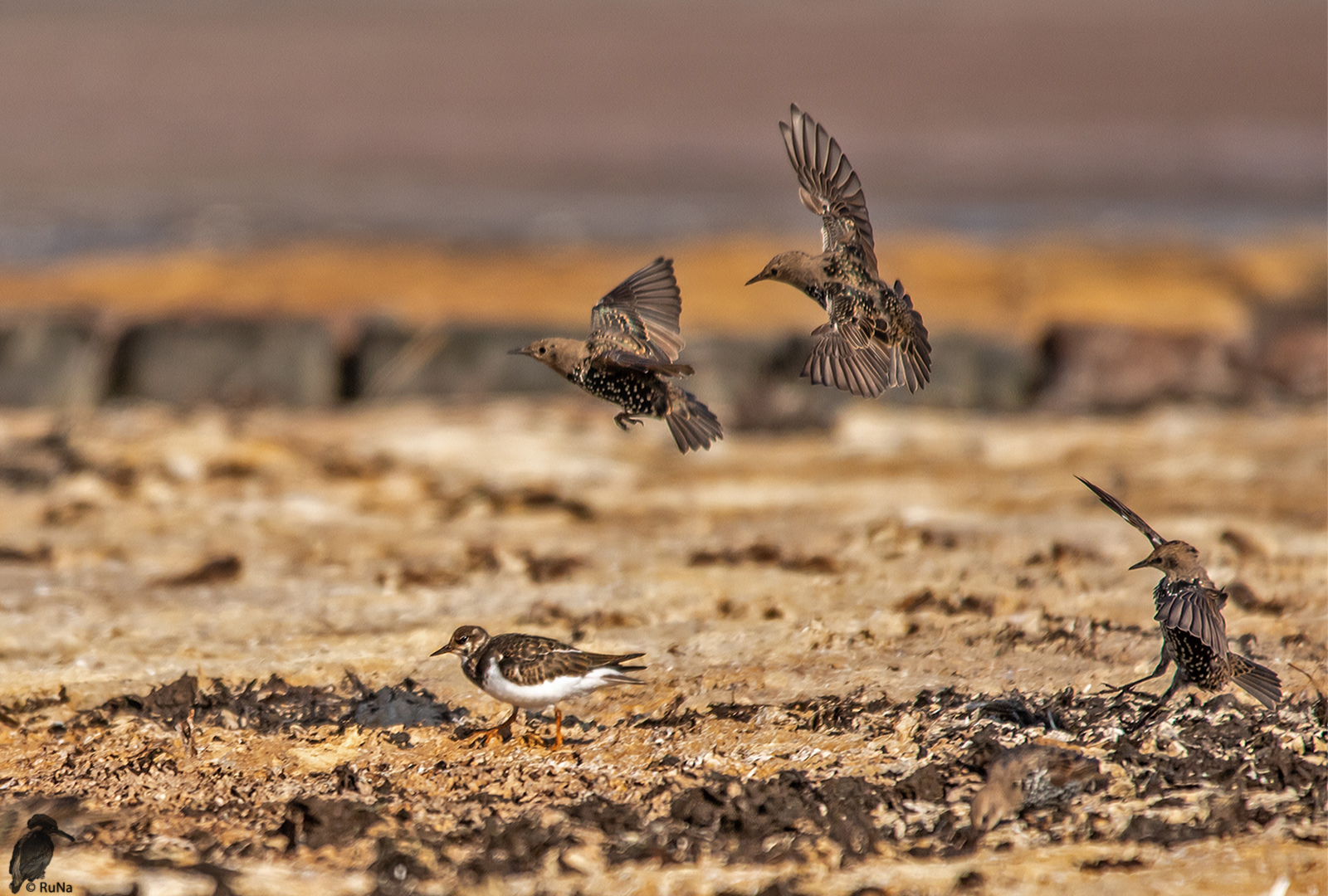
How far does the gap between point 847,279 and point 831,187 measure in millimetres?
229

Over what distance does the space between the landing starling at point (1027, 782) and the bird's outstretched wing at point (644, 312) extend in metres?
1.38

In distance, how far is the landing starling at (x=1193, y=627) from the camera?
378cm

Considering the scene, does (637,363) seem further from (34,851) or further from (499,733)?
(34,851)

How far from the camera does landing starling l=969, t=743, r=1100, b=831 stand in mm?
3750

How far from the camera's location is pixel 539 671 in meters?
4.06

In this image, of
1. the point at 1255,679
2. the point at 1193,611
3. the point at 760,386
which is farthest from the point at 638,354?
the point at 760,386

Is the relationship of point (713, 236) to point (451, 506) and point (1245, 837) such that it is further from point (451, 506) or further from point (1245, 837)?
point (1245, 837)

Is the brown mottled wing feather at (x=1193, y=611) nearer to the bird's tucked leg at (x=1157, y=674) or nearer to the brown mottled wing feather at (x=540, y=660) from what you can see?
the bird's tucked leg at (x=1157, y=674)

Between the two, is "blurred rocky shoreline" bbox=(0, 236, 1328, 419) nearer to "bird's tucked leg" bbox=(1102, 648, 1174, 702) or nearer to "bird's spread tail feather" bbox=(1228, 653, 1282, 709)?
"bird's tucked leg" bbox=(1102, 648, 1174, 702)

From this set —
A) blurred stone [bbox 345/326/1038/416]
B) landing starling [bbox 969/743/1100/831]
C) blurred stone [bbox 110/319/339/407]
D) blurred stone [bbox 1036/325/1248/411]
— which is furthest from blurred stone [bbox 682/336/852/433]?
landing starling [bbox 969/743/1100/831]

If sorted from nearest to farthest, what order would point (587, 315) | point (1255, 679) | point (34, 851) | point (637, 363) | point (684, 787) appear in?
point (637, 363) → point (34, 851) → point (684, 787) → point (1255, 679) → point (587, 315)

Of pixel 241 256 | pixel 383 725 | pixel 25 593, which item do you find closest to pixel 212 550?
pixel 25 593

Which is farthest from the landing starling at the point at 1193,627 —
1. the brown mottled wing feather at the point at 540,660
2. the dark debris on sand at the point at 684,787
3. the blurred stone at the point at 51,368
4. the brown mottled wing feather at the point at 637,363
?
the blurred stone at the point at 51,368

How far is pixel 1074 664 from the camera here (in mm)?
4691
